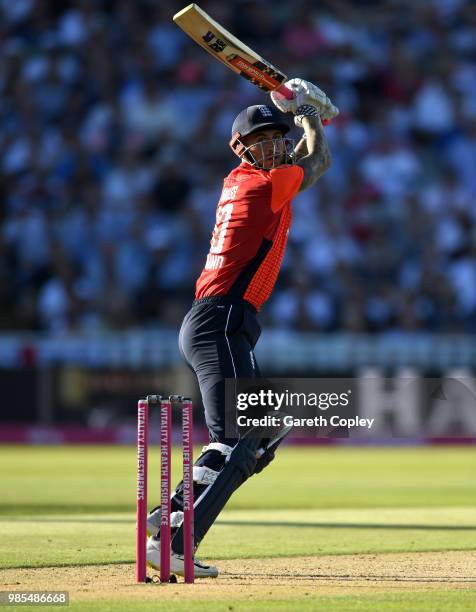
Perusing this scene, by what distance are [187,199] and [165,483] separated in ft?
36.8

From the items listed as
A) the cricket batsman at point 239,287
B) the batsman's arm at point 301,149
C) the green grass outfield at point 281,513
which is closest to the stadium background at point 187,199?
the green grass outfield at point 281,513

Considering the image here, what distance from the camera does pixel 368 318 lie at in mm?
A: 15000

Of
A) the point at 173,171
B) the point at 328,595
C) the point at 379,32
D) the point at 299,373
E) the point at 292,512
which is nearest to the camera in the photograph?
the point at 328,595

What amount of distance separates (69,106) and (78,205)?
159 centimetres

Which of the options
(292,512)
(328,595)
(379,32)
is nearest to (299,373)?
(379,32)

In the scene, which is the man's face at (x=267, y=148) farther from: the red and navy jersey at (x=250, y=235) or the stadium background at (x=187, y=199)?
the stadium background at (x=187, y=199)

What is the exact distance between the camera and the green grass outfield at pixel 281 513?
222 inches

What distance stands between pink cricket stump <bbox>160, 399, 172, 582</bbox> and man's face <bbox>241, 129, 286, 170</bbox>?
1.13 metres

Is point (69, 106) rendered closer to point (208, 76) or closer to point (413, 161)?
point (208, 76)

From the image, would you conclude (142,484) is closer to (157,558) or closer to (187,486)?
(187,486)

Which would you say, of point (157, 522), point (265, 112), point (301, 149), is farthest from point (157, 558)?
point (301, 149)

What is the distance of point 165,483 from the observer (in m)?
A: 4.63

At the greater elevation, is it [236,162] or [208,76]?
[208,76]

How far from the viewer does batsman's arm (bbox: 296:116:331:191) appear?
5297mm
